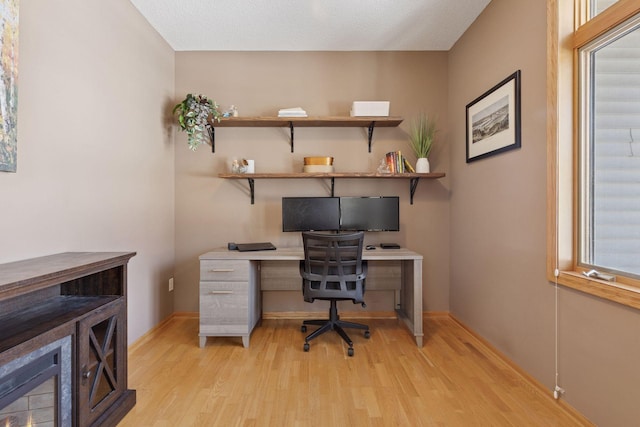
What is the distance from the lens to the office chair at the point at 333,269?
2.43m

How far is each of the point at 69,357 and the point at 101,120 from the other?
1.50 m

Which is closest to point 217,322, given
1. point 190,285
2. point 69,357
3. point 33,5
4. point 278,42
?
point 190,285

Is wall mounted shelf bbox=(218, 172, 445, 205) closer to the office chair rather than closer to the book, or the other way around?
the book

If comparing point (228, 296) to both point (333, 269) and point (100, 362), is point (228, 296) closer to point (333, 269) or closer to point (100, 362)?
point (333, 269)

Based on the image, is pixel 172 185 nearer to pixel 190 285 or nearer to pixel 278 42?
pixel 190 285

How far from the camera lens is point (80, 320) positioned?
1.42 meters

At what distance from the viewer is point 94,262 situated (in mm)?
1513

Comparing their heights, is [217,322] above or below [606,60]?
below

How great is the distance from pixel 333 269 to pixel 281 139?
1.46 metres

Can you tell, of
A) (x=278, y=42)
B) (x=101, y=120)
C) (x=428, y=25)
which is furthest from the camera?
(x=278, y=42)

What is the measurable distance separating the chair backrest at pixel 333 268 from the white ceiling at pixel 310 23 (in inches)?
70.0

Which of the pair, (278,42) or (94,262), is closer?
(94,262)

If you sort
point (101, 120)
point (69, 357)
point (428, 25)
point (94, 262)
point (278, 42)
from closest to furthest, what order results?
1. point (69, 357)
2. point (94, 262)
3. point (101, 120)
4. point (428, 25)
5. point (278, 42)

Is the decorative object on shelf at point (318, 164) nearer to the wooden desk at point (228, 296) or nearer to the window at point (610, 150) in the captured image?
the wooden desk at point (228, 296)
